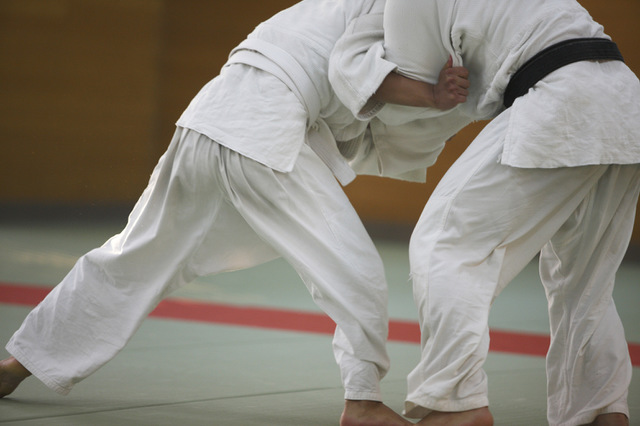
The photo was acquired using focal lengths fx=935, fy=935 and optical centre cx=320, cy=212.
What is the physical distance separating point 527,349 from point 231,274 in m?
2.41

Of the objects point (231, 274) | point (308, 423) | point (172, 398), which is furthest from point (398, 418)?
point (231, 274)

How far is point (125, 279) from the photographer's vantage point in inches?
102

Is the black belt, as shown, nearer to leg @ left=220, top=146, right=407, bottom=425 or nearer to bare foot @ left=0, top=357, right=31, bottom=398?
leg @ left=220, top=146, right=407, bottom=425

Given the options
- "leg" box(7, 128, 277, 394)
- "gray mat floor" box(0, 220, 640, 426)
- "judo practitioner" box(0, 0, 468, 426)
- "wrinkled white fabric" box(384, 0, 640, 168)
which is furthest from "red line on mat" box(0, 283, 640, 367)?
"wrinkled white fabric" box(384, 0, 640, 168)

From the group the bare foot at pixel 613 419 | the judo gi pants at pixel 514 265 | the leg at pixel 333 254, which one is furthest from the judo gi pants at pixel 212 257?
the bare foot at pixel 613 419

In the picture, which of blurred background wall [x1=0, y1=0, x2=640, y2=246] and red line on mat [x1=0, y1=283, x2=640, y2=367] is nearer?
red line on mat [x1=0, y1=283, x2=640, y2=367]

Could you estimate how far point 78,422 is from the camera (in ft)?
8.10

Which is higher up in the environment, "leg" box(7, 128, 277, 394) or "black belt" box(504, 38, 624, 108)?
"black belt" box(504, 38, 624, 108)

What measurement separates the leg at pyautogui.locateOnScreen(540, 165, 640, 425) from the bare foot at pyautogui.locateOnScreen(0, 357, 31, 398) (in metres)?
1.47

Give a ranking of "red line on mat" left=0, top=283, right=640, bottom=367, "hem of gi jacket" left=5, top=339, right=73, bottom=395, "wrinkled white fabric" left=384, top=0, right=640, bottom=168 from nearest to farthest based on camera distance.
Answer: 1. "wrinkled white fabric" left=384, top=0, right=640, bottom=168
2. "hem of gi jacket" left=5, top=339, right=73, bottom=395
3. "red line on mat" left=0, top=283, right=640, bottom=367

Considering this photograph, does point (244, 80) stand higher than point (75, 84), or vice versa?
point (244, 80)

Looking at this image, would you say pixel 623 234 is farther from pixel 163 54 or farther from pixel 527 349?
pixel 163 54

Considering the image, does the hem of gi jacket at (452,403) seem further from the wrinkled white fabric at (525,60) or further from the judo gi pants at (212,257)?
the wrinkled white fabric at (525,60)

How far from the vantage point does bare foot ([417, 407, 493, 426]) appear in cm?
217
